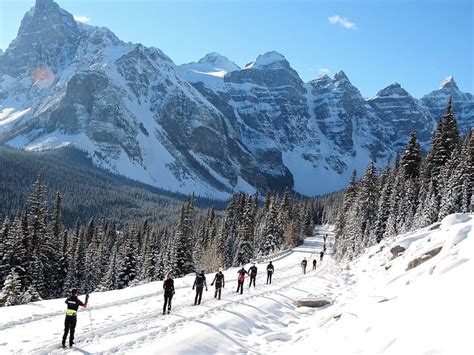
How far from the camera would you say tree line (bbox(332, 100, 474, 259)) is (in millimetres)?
48438

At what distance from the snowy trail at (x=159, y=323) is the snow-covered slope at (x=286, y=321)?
0.14 ft

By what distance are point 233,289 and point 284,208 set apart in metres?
62.0

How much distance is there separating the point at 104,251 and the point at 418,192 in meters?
51.9

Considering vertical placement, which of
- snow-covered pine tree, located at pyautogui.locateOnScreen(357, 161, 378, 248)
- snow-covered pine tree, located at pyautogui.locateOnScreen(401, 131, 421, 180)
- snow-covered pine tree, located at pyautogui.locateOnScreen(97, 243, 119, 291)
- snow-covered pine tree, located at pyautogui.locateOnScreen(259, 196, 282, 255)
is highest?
snow-covered pine tree, located at pyautogui.locateOnScreen(401, 131, 421, 180)

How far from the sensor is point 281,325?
21828 mm

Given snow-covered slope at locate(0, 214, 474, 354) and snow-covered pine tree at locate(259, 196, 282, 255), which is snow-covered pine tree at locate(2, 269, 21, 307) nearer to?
snow-covered slope at locate(0, 214, 474, 354)

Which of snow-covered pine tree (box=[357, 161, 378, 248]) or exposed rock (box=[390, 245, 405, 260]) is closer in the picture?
exposed rock (box=[390, 245, 405, 260])

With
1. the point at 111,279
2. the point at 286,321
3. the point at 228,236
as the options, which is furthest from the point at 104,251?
the point at 286,321

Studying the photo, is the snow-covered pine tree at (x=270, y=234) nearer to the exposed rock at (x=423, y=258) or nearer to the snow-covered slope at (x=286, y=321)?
the snow-covered slope at (x=286, y=321)

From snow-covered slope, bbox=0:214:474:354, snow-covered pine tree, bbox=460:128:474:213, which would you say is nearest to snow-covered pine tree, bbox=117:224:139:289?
snow-covered slope, bbox=0:214:474:354

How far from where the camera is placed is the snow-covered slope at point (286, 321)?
12.6 meters

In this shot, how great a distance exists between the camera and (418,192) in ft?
196

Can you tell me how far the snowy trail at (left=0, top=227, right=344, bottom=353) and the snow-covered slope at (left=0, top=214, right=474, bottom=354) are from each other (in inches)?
1.7

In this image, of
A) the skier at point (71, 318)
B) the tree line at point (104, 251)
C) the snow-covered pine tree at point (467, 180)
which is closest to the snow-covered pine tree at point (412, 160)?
the snow-covered pine tree at point (467, 180)
